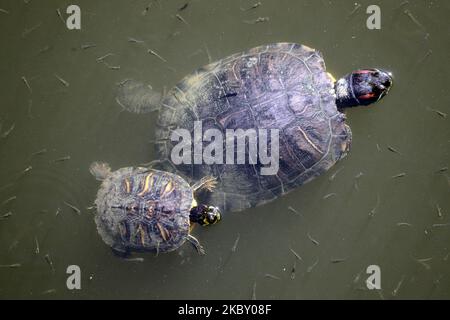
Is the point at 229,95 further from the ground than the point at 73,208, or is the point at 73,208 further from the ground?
the point at 229,95

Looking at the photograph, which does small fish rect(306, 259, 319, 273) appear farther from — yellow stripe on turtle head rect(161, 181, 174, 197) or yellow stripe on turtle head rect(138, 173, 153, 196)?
yellow stripe on turtle head rect(138, 173, 153, 196)

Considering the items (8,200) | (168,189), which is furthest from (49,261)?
(168,189)

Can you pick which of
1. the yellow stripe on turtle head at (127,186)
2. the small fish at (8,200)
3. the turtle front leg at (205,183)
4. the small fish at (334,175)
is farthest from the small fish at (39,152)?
the small fish at (334,175)

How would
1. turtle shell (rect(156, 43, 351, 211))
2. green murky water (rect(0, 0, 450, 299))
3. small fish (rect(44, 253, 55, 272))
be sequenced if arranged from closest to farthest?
turtle shell (rect(156, 43, 351, 211)) → green murky water (rect(0, 0, 450, 299)) → small fish (rect(44, 253, 55, 272))

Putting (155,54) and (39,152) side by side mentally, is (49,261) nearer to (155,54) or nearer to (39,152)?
(39,152)

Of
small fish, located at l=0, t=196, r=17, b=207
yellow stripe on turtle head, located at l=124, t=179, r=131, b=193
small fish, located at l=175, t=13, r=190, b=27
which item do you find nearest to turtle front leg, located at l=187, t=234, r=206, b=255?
yellow stripe on turtle head, located at l=124, t=179, r=131, b=193

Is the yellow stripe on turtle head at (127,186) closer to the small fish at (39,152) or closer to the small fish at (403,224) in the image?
the small fish at (39,152)
